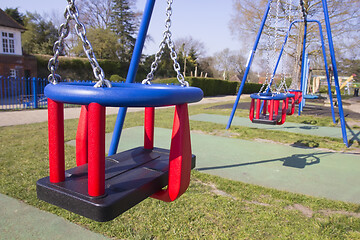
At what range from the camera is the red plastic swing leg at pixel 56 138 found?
1098 millimetres

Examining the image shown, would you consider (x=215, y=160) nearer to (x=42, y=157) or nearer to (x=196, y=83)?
(x=42, y=157)

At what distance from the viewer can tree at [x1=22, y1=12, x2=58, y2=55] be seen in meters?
26.2

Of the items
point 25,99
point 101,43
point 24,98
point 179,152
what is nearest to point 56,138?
point 179,152

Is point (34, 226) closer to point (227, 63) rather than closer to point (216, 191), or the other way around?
point (216, 191)

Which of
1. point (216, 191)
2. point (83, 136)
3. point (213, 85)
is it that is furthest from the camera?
point (213, 85)

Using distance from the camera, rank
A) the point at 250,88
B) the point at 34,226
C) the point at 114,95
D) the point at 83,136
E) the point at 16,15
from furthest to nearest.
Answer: the point at 250,88
the point at 16,15
the point at 34,226
the point at 83,136
the point at 114,95

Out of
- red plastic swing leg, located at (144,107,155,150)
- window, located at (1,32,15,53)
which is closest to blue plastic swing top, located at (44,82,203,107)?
red plastic swing leg, located at (144,107,155,150)

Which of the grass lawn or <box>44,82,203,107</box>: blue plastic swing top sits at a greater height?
<box>44,82,203,107</box>: blue plastic swing top

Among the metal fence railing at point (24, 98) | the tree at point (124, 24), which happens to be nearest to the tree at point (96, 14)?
the tree at point (124, 24)

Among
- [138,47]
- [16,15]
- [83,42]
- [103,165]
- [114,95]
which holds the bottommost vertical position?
[103,165]

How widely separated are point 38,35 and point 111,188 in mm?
30447

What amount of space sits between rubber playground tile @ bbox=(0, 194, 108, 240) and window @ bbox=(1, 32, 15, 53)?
19.9 metres

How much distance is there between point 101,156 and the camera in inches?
39.4

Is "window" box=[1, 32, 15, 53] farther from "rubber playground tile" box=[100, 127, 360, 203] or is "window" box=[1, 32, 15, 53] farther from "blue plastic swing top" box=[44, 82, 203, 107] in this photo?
"blue plastic swing top" box=[44, 82, 203, 107]
